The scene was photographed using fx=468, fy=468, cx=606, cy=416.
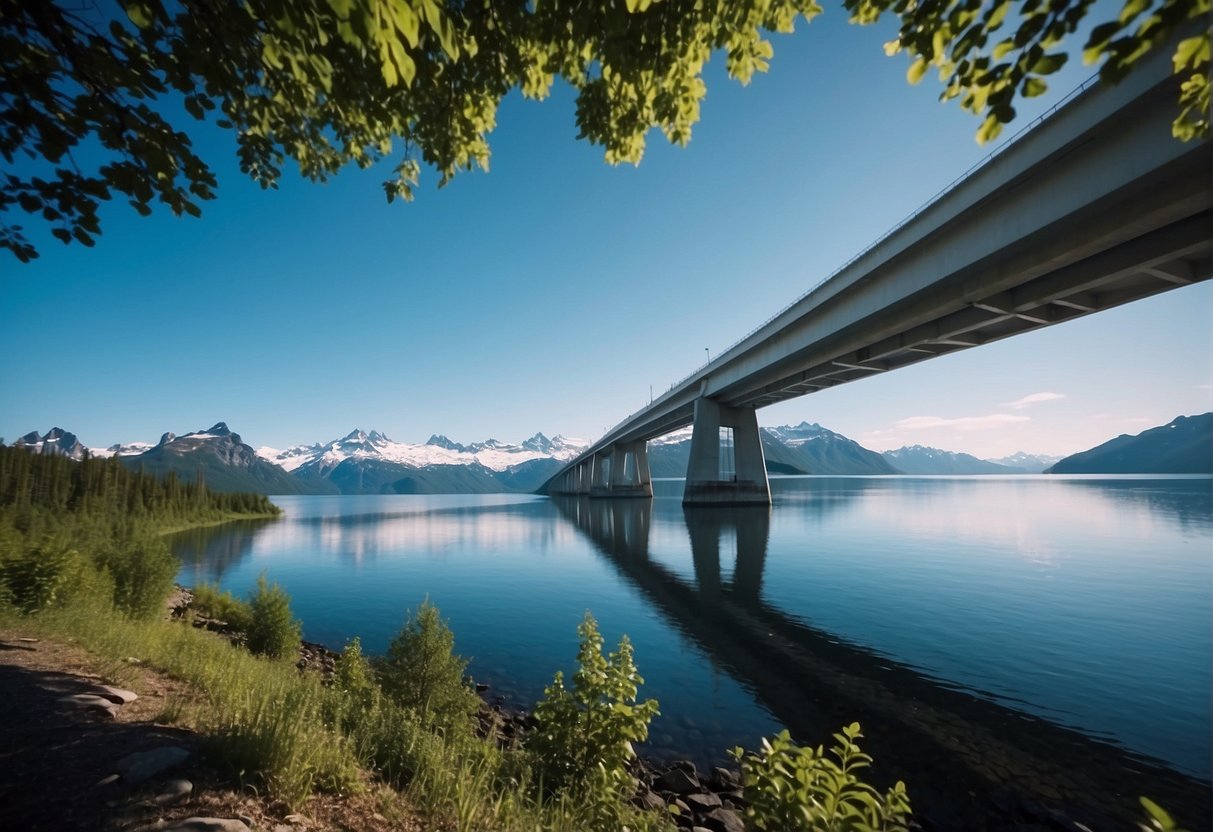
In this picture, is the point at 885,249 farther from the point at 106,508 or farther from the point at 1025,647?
the point at 106,508

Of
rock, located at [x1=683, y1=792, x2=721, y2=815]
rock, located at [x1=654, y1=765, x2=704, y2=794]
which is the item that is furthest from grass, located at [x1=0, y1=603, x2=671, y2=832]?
rock, located at [x1=654, y1=765, x2=704, y2=794]

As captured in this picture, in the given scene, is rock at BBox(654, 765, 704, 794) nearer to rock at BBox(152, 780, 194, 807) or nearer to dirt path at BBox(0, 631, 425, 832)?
dirt path at BBox(0, 631, 425, 832)

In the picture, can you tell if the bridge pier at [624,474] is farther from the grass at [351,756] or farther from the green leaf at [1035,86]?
the green leaf at [1035,86]

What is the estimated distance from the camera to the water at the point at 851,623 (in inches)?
425

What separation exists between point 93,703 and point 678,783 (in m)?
8.55

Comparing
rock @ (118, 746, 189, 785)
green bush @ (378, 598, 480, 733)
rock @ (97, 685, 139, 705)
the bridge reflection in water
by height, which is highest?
rock @ (118, 746, 189, 785)

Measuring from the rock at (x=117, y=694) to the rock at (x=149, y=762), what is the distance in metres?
2.68

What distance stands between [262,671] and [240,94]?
9.72 meters

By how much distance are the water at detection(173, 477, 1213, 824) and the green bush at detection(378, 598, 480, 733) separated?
141 inches

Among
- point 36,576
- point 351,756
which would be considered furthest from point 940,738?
point 36,576

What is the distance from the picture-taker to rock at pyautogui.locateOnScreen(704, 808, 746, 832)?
704 centimetres

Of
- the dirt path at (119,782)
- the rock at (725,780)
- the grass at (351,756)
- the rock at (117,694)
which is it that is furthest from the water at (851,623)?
the rock at (117,694)

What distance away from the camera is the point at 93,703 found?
5.99 metres

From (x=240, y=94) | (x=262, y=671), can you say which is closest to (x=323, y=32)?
(x=240, y=94)
